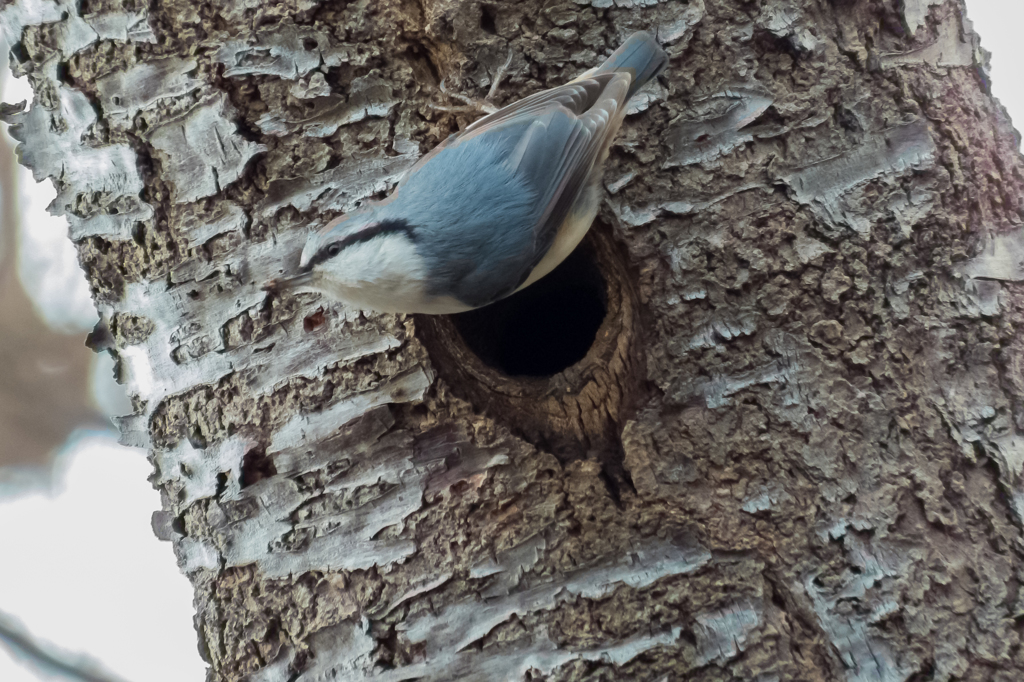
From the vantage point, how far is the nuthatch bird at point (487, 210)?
111 cm

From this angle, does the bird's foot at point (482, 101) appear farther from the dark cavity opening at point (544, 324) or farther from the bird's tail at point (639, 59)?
the dark cavity opening at point (544, 324)

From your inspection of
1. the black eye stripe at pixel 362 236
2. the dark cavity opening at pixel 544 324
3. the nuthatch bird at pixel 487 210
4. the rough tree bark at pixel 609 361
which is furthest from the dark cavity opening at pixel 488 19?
the dark cavity opening at pixel 544 324

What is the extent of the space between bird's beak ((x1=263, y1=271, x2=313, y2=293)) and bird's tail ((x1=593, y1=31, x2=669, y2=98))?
1.93 feet

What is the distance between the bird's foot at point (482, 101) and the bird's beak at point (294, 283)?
0.37 metres

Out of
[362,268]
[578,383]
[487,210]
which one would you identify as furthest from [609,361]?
[362,268]

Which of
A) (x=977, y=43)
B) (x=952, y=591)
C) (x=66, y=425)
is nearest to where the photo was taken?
(x=952, y=591)

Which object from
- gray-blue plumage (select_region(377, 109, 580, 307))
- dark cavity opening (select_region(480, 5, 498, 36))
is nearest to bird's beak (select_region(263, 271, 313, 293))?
gray-blue plumage (select_region(377, 109, 580, 307))

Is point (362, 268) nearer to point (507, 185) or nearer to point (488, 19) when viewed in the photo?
point (507, 185)

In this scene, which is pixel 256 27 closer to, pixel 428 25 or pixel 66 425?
pixel 428 25

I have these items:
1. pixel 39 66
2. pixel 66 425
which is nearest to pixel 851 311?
pixel 39 66

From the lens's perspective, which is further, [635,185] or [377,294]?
[635,185]

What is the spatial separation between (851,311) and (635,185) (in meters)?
0.40

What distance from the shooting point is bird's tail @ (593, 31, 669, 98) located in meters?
1.19

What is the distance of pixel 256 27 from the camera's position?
3.93 ft
